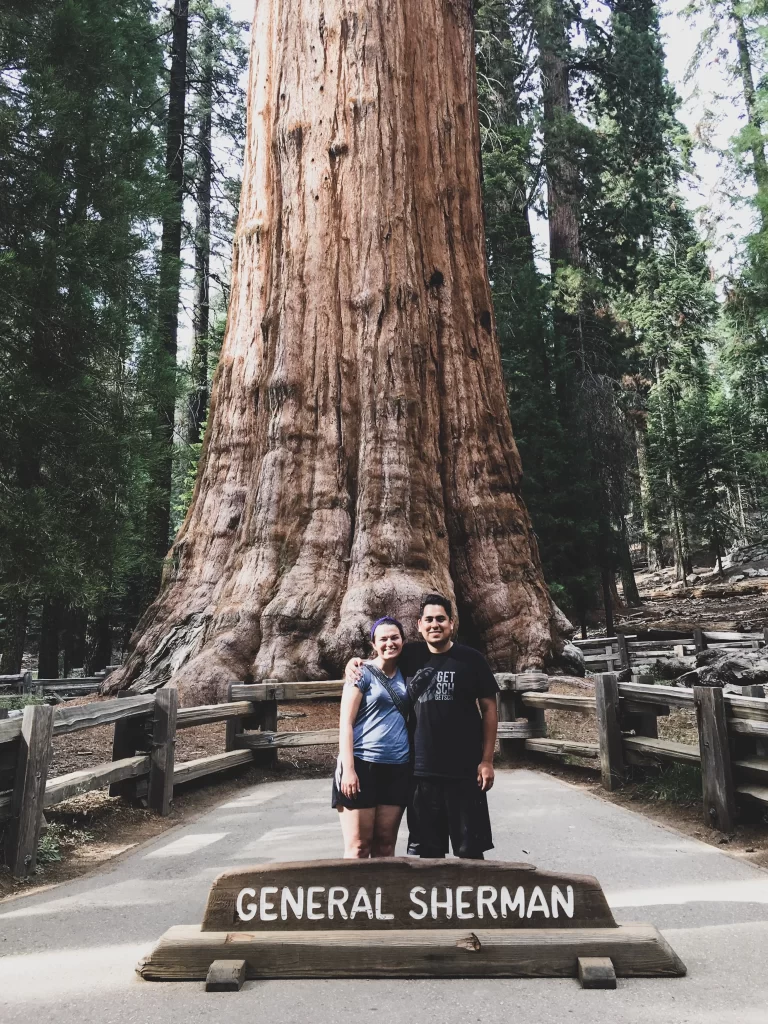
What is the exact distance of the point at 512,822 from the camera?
574 cm

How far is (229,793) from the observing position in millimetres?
7207

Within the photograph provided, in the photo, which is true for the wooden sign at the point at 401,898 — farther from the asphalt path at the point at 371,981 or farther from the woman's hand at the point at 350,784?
the woman's hand at the point at 350,784

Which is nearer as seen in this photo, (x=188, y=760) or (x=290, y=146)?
(x=188, y=760)

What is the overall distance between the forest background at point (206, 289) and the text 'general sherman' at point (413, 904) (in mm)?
11167

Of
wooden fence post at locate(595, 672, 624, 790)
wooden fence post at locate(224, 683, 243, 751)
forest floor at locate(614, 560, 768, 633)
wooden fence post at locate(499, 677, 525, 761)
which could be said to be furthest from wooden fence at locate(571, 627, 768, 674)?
wooden fence post at locate(224, 683, 243, 751)

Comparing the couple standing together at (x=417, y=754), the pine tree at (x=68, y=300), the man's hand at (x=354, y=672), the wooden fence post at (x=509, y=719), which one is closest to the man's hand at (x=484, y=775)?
the couple standing together at (x=417, y=754)

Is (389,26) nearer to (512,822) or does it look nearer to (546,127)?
(512,822)

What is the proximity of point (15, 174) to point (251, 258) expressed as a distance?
654 centimetres

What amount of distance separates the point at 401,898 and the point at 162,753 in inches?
150

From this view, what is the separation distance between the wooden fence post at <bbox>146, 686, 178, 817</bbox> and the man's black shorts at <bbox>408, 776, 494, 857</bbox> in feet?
11.1

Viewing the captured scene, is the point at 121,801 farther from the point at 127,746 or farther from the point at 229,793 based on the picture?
the point at 229,793

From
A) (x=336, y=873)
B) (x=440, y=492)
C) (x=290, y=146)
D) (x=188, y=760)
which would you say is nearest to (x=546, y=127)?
(x=290, y=146)

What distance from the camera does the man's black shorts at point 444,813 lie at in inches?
140

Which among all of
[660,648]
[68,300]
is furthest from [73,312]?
[660,648]
